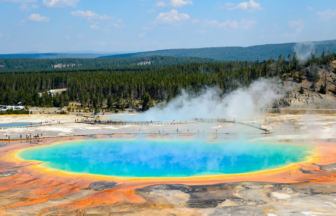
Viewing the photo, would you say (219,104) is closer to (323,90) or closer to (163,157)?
(323,90)

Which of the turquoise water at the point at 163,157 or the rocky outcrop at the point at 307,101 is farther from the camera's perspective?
the rocky outcrop at the point at 307,101

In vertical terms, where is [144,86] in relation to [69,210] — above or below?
above

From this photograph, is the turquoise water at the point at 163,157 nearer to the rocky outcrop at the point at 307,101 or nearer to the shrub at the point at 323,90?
the rocky outcrop at the point at 307,101

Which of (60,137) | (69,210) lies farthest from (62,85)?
(69,210)

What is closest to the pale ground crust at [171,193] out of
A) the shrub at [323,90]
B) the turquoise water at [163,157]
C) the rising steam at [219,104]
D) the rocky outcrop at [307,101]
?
the turquoise water at [163,157]

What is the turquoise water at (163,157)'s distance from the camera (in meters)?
26.1

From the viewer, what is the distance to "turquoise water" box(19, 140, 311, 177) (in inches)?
1027

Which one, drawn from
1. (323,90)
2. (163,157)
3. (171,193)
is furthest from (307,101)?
(171,193)

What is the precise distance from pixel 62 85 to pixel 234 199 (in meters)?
88.4

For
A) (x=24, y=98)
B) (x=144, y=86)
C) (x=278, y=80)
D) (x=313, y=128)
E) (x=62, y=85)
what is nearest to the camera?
(x=313, y=128)

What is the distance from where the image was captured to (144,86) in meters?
74.1

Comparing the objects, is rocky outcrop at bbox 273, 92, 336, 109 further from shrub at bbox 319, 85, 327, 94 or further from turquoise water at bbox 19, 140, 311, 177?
turquoise water at bbox 19, 140, 311, 177

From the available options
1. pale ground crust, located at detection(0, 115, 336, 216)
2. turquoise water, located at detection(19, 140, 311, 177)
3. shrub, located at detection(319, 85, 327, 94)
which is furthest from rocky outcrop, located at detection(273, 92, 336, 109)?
pale ground crust, located at detection(0, 115, 336, 216)

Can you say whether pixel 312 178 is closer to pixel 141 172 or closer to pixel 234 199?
pixel 234 199
